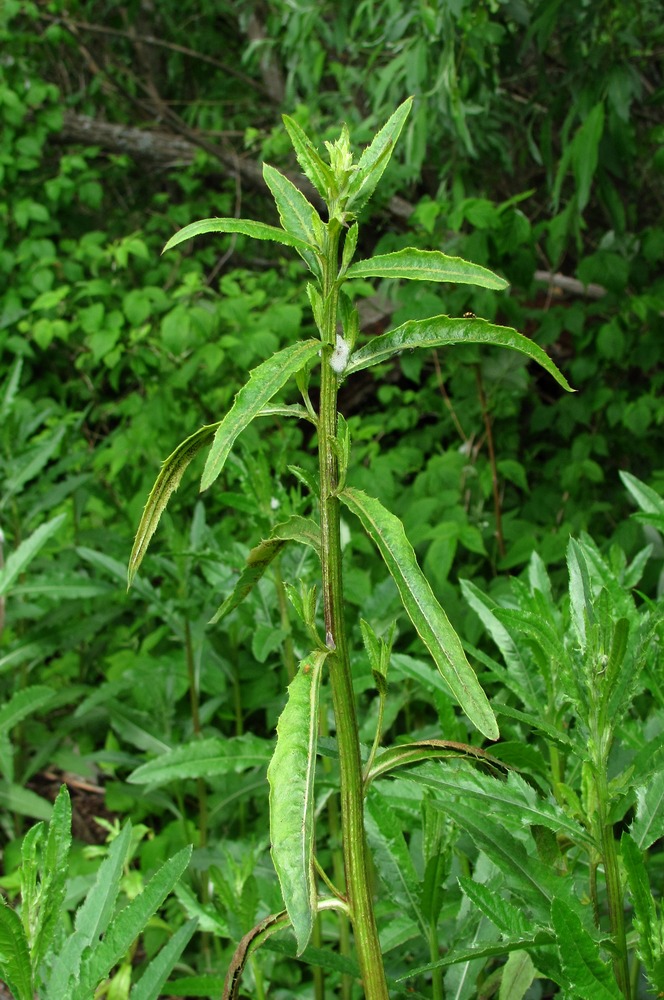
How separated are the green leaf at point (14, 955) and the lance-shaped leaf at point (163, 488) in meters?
0.28

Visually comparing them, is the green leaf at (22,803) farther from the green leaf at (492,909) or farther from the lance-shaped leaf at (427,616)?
the lance-shaped leaf at (427,616)

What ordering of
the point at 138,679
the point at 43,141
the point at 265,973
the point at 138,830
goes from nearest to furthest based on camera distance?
the point at 265,973, the point at 138,830, the point at 138,679, the point at 43,141

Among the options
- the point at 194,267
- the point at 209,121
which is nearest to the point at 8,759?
the point at 194,267

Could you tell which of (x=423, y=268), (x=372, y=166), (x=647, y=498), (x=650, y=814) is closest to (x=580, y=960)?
(x=650, y=814)

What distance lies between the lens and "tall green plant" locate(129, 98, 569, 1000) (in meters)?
0.59

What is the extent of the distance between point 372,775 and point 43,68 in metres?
6.53

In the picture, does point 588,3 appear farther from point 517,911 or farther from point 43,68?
point 43,68

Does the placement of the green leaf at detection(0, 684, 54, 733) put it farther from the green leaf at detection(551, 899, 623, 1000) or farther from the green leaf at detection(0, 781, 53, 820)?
the green leaf at detection(551, 899, 623, 1000)

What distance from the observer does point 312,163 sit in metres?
0.73

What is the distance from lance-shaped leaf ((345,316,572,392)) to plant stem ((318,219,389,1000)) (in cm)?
3

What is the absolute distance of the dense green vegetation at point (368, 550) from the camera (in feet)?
2.69

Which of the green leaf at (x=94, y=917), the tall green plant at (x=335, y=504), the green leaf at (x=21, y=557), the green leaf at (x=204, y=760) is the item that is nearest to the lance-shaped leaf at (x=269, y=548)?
the tall green plant at (x=335, y=504)

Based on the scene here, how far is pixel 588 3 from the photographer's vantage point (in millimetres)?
3014

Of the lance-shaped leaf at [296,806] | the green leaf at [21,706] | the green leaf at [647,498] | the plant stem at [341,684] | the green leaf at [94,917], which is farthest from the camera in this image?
the green leaf at [21,706]
